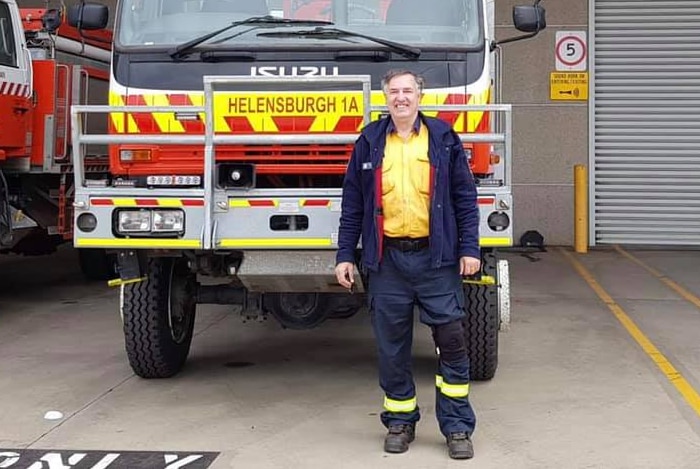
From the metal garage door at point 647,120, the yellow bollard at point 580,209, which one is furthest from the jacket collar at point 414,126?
the metal garage door at point 647,120

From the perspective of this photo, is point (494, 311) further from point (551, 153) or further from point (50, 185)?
point (551, 153)

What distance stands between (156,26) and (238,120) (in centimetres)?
96

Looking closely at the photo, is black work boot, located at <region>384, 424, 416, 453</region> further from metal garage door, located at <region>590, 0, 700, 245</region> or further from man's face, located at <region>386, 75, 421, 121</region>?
metal garage door, located at <region>590, 0, 700, 245</region>

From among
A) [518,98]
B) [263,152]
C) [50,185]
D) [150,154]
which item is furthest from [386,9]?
[518,98]

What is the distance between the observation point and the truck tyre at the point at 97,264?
11.4 meters

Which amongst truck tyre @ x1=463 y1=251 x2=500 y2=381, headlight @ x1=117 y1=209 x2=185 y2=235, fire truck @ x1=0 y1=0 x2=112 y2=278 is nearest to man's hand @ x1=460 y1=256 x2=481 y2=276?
A: truck tyre @ x1=463 y1=251 x2=500 y2=381

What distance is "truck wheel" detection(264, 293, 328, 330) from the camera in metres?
6.18

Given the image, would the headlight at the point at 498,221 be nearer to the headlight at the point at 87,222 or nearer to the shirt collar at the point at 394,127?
the shirt collar at the point at 394,127

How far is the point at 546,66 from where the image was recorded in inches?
584

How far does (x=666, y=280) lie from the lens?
1141 centimetres

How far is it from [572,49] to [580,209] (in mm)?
2549

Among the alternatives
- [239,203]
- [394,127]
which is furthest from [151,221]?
[394,127]

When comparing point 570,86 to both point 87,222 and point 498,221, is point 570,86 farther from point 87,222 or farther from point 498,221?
point 87,222

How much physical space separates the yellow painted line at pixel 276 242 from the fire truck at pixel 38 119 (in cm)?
382
